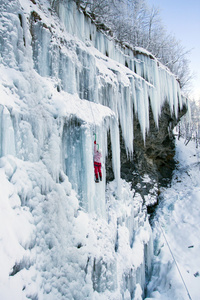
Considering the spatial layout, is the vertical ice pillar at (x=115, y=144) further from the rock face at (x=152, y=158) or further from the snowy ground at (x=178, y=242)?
the snowy ground at (x=178, y=242)

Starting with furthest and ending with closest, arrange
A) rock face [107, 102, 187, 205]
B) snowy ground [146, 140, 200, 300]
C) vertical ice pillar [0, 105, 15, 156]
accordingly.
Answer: rock face [107, 102, 187, 205] → snowy ground [146, 140, 200, 300] → vertical ice pillar [0, 105, 15, 156]

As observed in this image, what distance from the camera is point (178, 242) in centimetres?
607

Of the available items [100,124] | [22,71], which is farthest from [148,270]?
Answer: [22,71]

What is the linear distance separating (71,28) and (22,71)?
230cm

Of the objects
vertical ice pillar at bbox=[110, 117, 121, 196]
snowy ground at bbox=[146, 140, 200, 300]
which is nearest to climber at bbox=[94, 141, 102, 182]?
vertical ice pillar at bbox=[110, 117, 121, 196]

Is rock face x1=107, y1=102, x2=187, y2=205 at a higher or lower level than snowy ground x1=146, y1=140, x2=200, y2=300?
higher

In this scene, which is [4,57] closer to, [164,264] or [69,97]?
[69,97]

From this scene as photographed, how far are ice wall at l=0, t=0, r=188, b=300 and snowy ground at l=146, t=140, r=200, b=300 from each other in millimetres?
497

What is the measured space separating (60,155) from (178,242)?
5.02 metres

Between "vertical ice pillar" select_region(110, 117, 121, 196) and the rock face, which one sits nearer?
"vertical ice pillar" select_region(110, 117, 121, 196)

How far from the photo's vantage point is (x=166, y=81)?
26.9ft

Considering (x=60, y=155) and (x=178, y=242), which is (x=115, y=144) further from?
(x=178, y=242)

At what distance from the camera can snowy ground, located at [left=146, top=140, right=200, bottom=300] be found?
474cm

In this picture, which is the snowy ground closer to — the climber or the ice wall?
the ice wall
